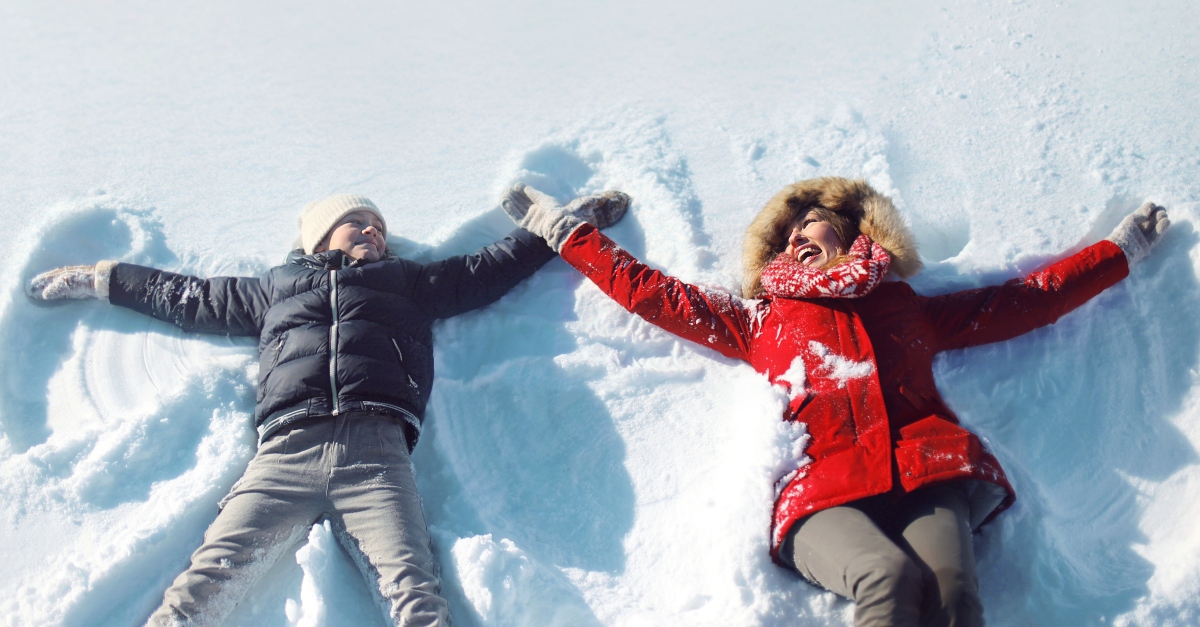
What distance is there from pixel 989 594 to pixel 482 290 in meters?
2.06

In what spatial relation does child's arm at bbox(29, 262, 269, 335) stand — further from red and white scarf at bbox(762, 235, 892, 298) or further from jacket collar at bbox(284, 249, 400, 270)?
red and white scarf at bbox(762, 235, 892, 298)

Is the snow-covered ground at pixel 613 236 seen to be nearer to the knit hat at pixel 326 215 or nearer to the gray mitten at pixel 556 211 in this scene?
the gray mitten at pixel 556 211

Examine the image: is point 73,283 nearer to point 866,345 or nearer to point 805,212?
point 805,212

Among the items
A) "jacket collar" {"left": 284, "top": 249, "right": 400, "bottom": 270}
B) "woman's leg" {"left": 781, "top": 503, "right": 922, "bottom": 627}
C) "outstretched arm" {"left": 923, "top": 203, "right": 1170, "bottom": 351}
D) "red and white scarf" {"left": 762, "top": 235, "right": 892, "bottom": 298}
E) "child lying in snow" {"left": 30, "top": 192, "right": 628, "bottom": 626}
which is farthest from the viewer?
"jacket collar" {"left": 284, "top": 249, "right": 400, "bottom": 270}

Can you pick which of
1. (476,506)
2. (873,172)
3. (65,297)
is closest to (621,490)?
(476,506)

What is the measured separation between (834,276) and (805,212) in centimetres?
52

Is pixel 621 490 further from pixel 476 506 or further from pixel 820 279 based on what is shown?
pixel 820 279

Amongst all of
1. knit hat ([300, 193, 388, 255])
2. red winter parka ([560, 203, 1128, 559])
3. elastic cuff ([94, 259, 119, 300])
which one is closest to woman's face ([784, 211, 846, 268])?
red winter parka ([560, 203, 1128, 559])

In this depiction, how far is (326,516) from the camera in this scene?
2617mm

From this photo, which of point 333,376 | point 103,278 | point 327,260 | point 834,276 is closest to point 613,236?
point 834,276

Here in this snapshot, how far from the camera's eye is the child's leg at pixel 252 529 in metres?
2.37

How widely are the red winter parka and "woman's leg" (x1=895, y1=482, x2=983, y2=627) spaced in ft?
0.29

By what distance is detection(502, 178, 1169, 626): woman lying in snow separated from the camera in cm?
228

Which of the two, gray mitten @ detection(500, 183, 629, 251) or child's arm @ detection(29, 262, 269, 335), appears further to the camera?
gray mitten @ detection(500, 183, 629, 251)
